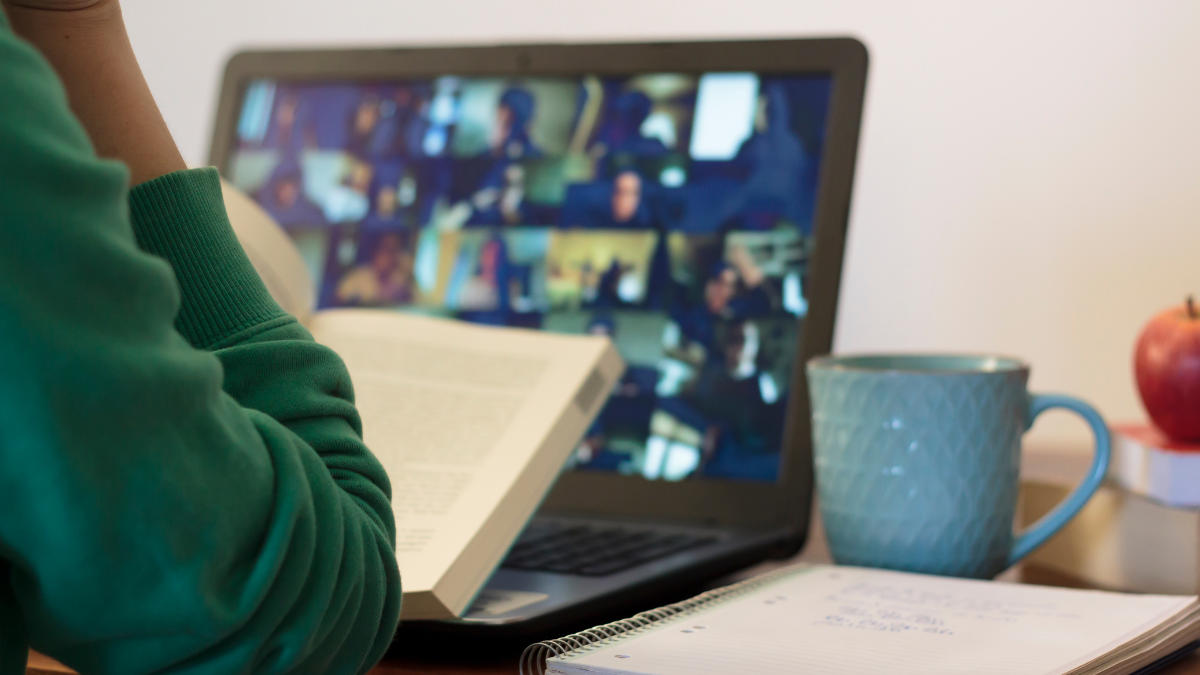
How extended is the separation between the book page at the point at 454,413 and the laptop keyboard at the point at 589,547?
0.04m

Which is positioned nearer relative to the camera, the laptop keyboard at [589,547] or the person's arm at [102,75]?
the person's arm at [102,75]

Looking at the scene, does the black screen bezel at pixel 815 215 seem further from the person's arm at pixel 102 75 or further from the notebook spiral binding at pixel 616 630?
the person's arm at pixel 102 75

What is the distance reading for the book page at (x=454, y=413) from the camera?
0.37 m

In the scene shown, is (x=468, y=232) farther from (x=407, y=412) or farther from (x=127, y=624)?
(x=127, y=624)

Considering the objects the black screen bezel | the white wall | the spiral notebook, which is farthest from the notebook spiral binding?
the white wall

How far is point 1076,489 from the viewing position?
0.46 m

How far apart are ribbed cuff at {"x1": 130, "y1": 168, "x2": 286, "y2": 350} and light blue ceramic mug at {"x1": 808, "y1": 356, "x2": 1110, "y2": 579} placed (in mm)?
287

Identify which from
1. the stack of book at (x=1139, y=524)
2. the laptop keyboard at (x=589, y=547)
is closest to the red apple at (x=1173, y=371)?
the stack of book at (x=1139, y=524)

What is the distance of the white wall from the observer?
625 mm

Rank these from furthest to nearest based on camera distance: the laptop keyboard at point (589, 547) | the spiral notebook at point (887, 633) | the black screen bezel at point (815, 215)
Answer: the black screen bezel at point (815, 215) < the laptop keyboard at point (589, 547) < the spiral notebook at point (887, 633)

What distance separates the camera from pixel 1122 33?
2.06 feet

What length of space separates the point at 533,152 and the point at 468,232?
0.06 metres

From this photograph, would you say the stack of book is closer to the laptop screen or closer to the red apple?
the red apple

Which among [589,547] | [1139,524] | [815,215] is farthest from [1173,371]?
[589,547]
